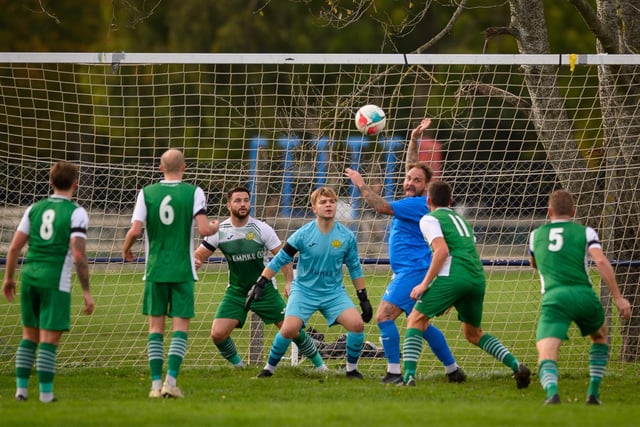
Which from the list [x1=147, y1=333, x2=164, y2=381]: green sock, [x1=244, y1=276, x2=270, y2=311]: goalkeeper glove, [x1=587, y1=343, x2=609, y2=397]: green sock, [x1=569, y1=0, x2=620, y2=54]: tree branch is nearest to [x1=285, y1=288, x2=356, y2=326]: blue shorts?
[x1=244, y1=276, x2=270, y2=311]: goalkeeper glove

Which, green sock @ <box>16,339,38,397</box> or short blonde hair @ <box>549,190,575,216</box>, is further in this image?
green sock @ <box>16,339,38,397</box>

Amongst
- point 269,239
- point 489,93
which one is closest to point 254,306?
point 269,239

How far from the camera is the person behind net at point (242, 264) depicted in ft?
34.1

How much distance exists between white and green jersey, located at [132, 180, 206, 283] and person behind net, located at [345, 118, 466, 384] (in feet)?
5.84

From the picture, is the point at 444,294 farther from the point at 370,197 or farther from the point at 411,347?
the point at 370,197

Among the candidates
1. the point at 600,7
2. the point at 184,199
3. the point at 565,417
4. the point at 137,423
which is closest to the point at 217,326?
the point at 184,199

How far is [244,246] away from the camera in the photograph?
34.2 ft

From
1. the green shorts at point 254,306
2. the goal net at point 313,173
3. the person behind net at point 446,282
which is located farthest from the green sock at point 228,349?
the person behind net at point 446,282

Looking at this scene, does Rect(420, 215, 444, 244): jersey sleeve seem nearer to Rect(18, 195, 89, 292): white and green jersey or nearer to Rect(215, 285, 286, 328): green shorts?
Rect(215, 285, 286, 328): green shorts

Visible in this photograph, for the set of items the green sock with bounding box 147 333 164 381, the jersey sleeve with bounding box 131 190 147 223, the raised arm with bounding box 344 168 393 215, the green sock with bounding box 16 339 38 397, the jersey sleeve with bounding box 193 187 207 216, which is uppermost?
the raised arm with bounding box 344 168 393 215

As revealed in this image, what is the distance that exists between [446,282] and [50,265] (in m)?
3.30

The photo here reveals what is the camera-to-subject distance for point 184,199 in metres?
8.50

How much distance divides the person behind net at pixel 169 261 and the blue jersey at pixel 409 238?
205 centimetres

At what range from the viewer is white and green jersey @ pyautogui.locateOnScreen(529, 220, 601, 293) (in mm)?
8039
